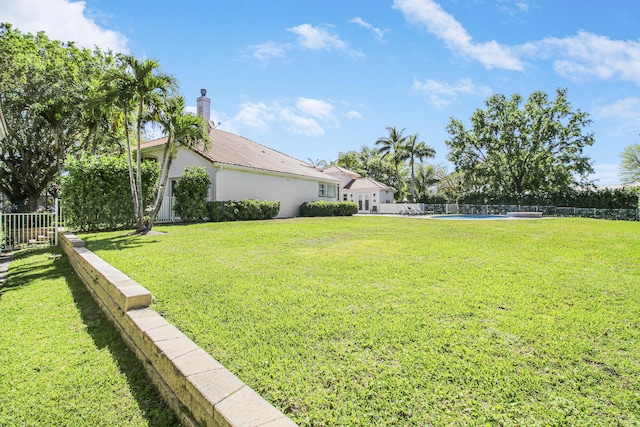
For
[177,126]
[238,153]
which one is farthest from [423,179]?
[177,126]

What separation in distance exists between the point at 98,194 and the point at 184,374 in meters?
11.7

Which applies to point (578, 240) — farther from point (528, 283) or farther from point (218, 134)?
point (218, 134)

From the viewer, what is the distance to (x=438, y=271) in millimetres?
5781

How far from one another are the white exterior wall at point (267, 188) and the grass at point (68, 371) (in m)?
12.6

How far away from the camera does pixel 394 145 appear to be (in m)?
42.5

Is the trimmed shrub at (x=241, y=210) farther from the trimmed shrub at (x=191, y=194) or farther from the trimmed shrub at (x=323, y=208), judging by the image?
the trimmed shrub at (x=323, y=208)

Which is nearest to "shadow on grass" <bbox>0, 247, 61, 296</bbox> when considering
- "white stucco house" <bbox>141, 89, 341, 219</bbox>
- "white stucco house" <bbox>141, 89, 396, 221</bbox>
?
"white stucco house" <bbox>141, 89, 396, 221</bbox>

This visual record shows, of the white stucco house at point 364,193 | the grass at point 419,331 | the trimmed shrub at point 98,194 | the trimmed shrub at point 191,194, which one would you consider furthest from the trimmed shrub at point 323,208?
the grass at point 419,331

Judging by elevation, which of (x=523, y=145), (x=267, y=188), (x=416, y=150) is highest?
(x=416, y=150)

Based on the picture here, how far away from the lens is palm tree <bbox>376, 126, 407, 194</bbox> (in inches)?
1639

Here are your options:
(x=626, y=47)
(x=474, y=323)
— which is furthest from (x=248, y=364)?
(x=626, y=47)

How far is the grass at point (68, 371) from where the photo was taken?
2398 millimetres

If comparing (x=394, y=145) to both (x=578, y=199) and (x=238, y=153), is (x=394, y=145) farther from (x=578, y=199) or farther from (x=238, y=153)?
(x=238, y=153)

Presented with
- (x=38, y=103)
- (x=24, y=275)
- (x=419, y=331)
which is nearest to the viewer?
(x=419, y=331)
